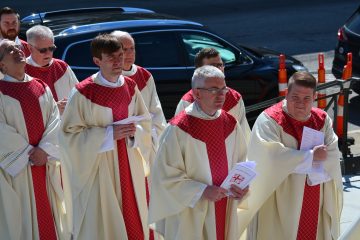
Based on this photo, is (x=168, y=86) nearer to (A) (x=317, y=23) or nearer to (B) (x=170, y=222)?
(B) (x=170, y=222)

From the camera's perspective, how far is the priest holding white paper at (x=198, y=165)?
215 inches

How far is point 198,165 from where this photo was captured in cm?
558

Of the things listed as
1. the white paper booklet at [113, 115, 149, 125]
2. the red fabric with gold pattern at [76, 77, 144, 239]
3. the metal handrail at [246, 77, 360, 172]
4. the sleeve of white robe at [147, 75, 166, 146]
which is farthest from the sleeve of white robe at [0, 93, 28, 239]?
the metal handrail at [246, 77, 360, 172]

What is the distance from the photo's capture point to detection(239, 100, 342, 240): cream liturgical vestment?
19.3 ft

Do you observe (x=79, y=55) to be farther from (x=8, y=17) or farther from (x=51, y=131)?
(x=51, y=131)

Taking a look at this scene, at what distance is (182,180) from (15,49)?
5.76 ft

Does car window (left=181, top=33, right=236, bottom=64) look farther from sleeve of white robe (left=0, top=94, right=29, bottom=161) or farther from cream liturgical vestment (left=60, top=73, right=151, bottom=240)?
sleeve of white robe (left=0, top=94, right=29, bottom=161)

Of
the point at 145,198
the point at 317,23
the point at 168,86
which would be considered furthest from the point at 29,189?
the point at 317,23

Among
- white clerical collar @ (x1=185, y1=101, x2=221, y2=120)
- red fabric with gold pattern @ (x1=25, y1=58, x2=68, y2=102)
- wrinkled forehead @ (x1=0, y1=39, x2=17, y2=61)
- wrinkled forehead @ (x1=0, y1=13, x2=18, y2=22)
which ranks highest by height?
wrinkled forehead @ (x1=0, y1=39, x2=17, y2=61)

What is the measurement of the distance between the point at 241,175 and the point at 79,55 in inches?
174

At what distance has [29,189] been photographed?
657 centimetres

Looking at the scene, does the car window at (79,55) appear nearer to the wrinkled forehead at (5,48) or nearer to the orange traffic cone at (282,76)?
the orange traffic cone at (282,76)

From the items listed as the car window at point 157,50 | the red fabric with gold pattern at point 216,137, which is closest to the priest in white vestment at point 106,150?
the red fabric with gold pattern at point 216,137

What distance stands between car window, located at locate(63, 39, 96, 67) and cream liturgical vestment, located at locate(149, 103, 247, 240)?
393 cm
